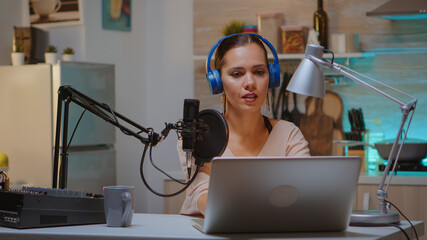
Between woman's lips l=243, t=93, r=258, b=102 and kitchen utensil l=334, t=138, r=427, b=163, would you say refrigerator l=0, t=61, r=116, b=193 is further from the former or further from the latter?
woman's lips l=243, t=93, r=258, b=102

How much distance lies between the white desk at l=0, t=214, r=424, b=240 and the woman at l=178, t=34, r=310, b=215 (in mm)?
624

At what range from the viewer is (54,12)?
179 inches

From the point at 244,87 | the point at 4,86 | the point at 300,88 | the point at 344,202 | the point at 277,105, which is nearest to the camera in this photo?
the point at 344,202

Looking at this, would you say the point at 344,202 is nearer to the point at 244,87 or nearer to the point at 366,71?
the point at 244,87

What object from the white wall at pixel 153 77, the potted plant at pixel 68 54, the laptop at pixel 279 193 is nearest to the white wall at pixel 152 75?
the white wall at pixel 153 77

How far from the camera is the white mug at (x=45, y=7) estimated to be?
4.53 meters

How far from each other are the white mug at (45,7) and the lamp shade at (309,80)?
3.08 meters

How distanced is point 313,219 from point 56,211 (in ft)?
2.23

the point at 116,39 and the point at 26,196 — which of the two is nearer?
the point at 26,196

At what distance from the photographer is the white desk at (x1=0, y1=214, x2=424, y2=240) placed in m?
1.52

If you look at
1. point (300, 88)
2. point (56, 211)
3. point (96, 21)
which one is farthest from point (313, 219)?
point (96, 21)

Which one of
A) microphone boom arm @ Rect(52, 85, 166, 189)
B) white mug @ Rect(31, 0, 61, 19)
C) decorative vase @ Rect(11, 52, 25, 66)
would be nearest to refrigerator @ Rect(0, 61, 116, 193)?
decorative vase @ Rect(11, 52, 25, 66)

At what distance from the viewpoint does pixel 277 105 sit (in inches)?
176

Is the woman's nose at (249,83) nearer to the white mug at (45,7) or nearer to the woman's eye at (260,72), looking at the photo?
the woman's eye at (260,72)
